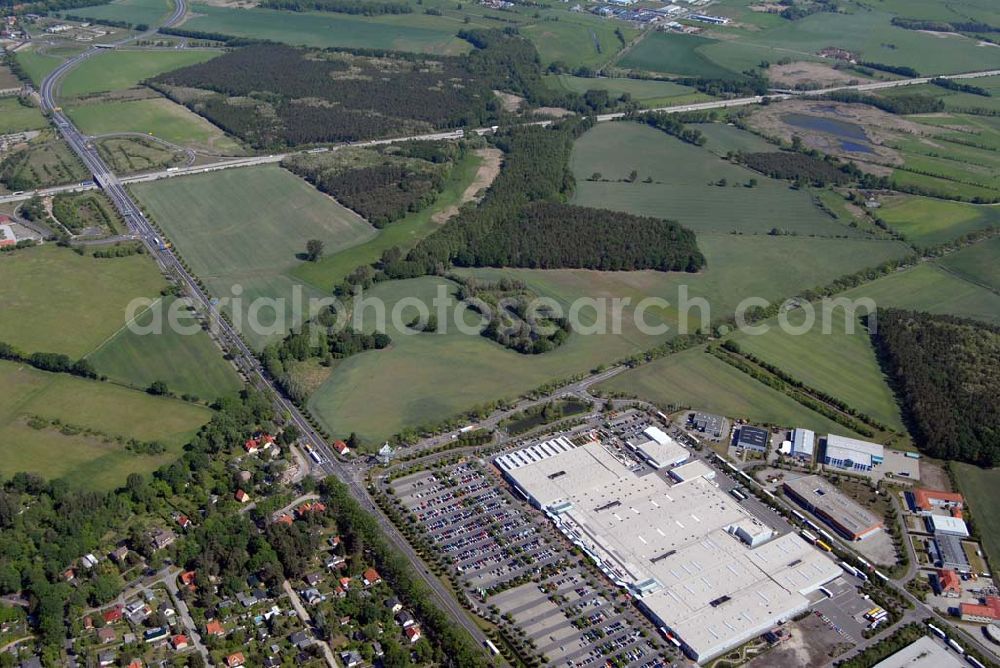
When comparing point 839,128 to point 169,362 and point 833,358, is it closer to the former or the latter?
point 833,358

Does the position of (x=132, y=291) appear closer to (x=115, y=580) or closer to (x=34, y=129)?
(x=115, y=580)

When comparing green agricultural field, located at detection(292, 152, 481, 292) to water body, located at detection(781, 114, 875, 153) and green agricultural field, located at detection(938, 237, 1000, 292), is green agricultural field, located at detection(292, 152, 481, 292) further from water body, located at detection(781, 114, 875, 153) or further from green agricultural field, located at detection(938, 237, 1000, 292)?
water body, located at detection(781, 114, 875, 153)

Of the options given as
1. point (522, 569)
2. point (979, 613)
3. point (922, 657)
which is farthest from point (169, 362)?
point (979, 613)

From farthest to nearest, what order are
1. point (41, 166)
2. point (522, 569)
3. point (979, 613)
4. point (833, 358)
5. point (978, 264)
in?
point (41, 166) < point (978, 264) < point (833, 358) < point (522, 569) < point (979, 613)

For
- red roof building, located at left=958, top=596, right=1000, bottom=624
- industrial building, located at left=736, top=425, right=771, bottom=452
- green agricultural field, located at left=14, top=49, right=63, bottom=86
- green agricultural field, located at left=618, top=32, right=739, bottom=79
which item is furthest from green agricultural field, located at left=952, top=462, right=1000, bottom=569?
green agricultural field, located at left=14, top=49, right=63, bottom=86

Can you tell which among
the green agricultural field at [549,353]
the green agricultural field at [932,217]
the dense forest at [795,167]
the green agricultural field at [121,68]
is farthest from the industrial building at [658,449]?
the green agricultural field at [121,68]

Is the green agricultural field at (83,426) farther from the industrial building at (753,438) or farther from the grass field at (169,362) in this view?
the industrial building at (753,438)

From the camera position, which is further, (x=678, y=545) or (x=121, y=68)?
(x=121, y=68)
